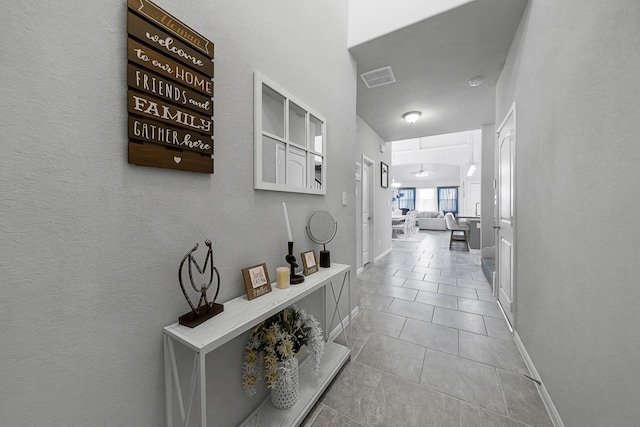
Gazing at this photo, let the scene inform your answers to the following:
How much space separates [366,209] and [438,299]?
6.57 ft

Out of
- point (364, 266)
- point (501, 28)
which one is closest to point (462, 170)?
point (364, 266)

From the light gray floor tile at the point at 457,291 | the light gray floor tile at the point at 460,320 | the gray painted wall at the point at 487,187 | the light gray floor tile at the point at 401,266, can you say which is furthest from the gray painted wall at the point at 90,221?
the gray painted wall at the point at 487,187

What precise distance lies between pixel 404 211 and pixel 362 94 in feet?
31.6

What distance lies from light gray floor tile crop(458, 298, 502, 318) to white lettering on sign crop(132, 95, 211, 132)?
2.95m

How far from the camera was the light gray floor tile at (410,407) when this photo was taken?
4.18ft

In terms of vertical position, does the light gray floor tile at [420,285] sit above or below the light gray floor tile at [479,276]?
below

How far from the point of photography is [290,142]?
1492 millimetres

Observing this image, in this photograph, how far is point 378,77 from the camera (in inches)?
108

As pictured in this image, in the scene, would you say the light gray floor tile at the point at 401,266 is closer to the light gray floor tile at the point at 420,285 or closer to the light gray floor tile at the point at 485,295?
the light gray floor tile at the point at 420,285

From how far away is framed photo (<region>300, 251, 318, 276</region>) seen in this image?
152 cm

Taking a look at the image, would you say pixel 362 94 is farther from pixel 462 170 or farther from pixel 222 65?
pixel 462 170

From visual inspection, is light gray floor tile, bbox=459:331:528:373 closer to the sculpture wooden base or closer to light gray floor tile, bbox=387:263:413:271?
the sculpture wooden base

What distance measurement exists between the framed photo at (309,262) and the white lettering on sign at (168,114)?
905 millimetres

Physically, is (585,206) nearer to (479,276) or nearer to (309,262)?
(309,262)
